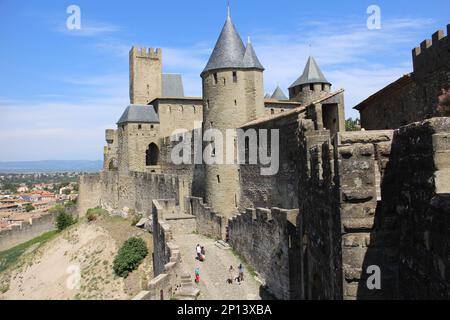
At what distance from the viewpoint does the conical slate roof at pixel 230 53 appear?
23594mm

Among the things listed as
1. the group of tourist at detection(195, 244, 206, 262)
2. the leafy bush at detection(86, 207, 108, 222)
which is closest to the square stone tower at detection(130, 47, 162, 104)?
the leafy bush at detection(86, 207, 108, 222)

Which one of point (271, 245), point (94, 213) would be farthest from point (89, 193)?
point (271, 245)

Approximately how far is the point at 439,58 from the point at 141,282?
16.2 m

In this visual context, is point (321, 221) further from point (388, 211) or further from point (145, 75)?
point (145, 75)

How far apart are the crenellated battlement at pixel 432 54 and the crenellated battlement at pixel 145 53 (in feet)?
104

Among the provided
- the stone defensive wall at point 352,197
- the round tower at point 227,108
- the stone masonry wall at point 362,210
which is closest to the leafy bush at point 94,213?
the round tower at point 227,108

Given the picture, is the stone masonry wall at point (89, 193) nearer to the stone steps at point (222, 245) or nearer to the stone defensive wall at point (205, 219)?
the stone defensive wall at point (205, 219)

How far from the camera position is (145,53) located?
143ft

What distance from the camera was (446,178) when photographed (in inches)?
128

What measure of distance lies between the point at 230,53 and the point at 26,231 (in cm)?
3698

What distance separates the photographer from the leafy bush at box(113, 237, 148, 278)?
72.5 ft

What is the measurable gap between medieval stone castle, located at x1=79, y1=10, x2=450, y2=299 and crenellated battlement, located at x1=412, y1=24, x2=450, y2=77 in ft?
0.19
